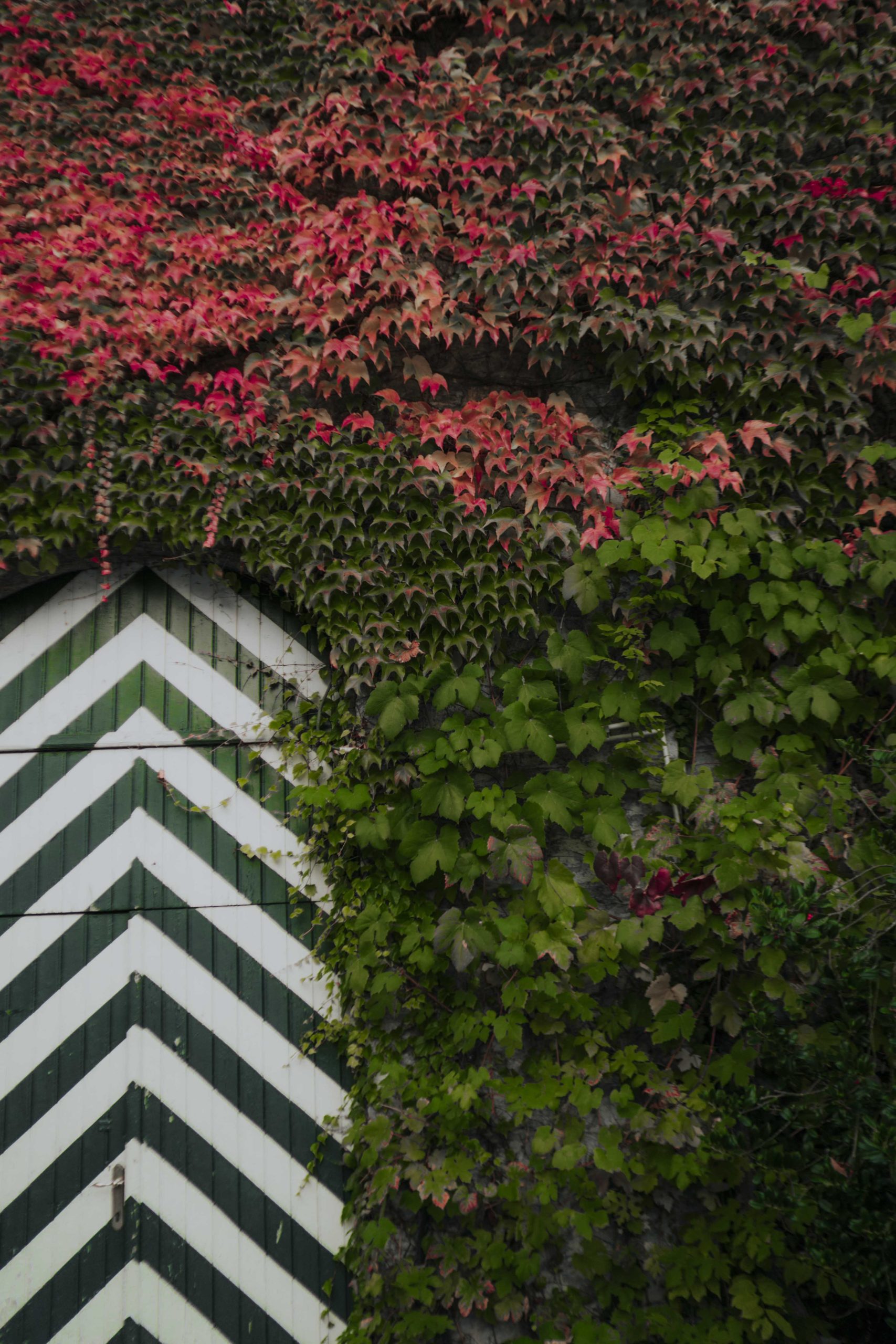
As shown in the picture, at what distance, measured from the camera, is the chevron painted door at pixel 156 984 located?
2.67 m

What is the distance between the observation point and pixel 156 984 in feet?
9.43

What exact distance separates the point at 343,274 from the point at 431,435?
2.59ft

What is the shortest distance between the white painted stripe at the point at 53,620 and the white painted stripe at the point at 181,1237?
6.32 ft

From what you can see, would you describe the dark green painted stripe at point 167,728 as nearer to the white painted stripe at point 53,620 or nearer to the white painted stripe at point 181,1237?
the white painted stripe at point 53,620

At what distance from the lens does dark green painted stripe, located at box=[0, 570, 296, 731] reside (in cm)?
309

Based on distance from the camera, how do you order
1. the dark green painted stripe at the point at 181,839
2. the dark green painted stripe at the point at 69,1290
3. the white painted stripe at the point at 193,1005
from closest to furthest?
the dark green painted stripe at the point at 69,1290
the white painted stripe at the point at 193,1005
the dark green painted stripe at the point at 181,839

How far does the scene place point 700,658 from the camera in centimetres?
297

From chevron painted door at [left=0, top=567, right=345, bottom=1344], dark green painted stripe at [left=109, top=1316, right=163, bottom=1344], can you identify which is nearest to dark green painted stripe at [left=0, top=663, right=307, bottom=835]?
chevron painted door at [left=0, top=567, right=345, bottom=1344]

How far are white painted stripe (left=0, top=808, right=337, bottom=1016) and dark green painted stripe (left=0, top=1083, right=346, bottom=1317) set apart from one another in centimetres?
64

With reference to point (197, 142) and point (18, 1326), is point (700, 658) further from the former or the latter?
point (18, 1326)

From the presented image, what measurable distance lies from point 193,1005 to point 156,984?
17 centimetres

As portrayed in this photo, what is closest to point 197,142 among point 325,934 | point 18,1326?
point 325,934

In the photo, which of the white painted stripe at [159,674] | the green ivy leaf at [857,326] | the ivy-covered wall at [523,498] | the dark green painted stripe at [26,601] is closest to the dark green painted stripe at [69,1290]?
the ivy-covered wall at [523,498]

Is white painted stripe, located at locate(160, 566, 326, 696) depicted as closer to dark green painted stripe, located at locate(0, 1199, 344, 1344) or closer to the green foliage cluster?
the green foliage cluster
